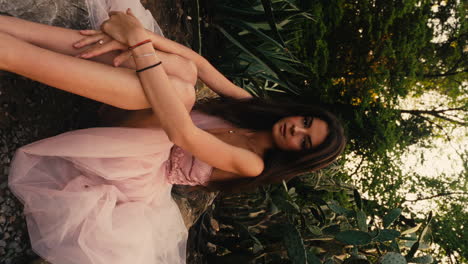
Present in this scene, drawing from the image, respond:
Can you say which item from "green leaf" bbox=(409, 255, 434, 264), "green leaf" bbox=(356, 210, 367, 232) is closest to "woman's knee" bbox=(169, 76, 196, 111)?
"green leaf" bbox=(356, 210, 367, 232)

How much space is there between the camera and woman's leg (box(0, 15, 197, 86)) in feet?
4.03

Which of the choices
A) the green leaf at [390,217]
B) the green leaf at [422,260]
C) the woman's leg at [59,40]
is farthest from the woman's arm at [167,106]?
the green leaf at [422,260]

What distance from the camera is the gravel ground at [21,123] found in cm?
140

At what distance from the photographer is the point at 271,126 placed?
1.97 meters

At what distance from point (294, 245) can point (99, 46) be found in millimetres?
1615

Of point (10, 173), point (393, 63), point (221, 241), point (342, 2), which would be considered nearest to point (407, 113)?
point (393, 63)

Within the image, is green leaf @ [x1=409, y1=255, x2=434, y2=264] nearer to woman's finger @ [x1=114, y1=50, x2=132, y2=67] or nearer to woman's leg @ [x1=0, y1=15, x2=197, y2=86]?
woman's leg @ [x1=0, y1=15, x2=197, y2=86]

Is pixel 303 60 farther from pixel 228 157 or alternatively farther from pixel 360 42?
pixel 228 157

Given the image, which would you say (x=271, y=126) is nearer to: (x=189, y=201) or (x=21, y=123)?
(x=189, y=201)

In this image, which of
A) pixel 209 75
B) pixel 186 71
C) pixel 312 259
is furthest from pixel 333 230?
pixel 186 71

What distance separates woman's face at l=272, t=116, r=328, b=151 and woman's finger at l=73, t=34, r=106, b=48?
0.98m

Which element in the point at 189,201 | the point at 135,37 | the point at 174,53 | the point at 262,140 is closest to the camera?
the point at 135,37

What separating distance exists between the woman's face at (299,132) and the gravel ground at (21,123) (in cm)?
103

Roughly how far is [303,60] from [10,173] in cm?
442
